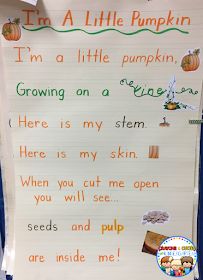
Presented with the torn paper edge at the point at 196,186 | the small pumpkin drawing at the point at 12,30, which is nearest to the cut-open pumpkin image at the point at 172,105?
the torn paper edge at the point at 196,186

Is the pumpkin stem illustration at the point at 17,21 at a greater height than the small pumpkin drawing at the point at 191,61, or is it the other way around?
the pumpkin stem illustration at the point at 17,21

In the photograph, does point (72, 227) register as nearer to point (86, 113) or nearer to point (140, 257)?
point (140, 257)

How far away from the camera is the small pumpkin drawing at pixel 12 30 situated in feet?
2.88

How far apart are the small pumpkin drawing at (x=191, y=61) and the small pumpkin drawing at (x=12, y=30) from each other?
1.32ft

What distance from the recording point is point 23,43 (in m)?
0.89

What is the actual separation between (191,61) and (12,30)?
0.43 metres

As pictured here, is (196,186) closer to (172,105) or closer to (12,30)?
(172,105)

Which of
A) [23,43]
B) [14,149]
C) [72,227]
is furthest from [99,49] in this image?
[72,227]

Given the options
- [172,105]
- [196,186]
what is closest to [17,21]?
[172,105]

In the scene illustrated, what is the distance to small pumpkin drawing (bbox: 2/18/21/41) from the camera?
0.88 metres

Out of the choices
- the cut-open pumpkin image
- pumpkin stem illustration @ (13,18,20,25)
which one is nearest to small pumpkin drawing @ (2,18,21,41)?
pumpkin stem illustration @ (13,18,20,25)

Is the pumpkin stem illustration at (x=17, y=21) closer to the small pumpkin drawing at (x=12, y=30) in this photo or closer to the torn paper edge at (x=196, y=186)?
the small pumpkin drawing at (x=12, y=30)

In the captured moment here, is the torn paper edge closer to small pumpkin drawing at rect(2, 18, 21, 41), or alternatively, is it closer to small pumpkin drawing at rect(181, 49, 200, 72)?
small pumpkin drawing at rect(181, 49, 200, 72)

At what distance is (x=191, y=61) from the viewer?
0.90 metres
